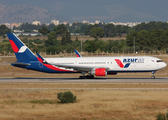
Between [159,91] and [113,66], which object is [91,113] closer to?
[159,91]

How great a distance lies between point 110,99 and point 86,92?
533 cm

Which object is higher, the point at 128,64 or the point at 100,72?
the point at 128,64

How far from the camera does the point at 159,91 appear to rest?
31.7m

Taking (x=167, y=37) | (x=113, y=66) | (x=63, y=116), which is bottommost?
(x=63, y=116)

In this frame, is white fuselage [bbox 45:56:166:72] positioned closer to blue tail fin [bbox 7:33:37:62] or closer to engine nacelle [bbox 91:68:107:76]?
engine nacelle [bbox 91:68:107:76]

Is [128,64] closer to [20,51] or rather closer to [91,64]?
[91,64]

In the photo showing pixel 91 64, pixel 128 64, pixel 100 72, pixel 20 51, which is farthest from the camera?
pixel 20 51

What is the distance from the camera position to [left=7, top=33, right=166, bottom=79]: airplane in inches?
1767

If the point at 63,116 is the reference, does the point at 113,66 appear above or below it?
above

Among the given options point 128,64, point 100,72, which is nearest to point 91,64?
point 100,72

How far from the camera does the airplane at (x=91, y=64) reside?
44875mm

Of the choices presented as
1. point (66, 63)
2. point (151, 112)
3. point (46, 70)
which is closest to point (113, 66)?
point (66, 63)

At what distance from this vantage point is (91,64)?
4606 cm

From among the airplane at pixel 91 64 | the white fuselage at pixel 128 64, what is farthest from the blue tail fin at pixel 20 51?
the white fuselage at pixel 128 64
